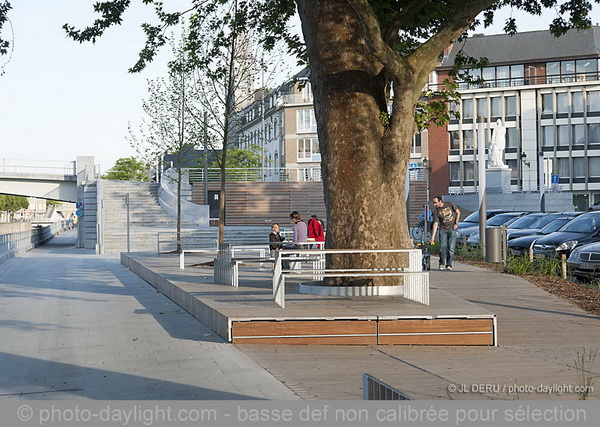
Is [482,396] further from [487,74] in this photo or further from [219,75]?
[487,74]

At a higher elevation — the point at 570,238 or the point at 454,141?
the point at 454,141

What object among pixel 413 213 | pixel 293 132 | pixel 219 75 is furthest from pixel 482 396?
pixel 293 132

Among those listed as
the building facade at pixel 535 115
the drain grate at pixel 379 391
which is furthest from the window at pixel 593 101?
the drain grate at pixel 379 391

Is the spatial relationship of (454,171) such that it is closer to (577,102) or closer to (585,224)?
(577,102)

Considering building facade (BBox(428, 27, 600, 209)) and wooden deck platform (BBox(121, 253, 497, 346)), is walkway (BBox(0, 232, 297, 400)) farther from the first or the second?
building facade (BBox(428, 27, 600, 209))

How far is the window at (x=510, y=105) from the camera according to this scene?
77.0 meters

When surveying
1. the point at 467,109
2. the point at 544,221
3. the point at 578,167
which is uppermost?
the point at 467,109

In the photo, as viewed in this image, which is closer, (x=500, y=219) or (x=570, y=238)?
(x=570, y=238)

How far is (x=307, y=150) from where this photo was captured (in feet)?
295

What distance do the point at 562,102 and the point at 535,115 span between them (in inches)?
100

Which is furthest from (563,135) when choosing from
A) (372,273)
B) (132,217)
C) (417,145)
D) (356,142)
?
(372,273)

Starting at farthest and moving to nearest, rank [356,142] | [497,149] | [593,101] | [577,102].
A: [577,102], [593,101], [497,149], [356,142]

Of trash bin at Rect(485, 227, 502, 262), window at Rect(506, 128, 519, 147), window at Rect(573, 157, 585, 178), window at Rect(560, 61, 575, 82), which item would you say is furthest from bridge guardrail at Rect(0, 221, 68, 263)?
window at Rect(560, 61, 575, 82)

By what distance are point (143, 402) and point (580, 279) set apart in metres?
13.2
